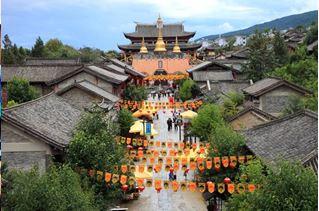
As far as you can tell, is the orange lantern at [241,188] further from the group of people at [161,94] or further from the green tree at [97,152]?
the group of people at [161,94]

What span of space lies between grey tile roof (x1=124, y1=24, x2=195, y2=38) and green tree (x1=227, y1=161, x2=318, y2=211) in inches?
3314

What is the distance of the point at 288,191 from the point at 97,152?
28.4 ft

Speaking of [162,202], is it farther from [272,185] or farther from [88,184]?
[272,185]

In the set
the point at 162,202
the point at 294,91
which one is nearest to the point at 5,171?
the point at 162,202

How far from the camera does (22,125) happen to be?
61.9 ft

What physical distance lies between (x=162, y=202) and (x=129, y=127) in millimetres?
11367

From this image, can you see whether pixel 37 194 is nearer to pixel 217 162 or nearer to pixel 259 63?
pixel 217 162

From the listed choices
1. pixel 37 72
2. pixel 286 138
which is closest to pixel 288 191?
pixel 286 138

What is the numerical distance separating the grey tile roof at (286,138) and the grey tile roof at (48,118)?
7683mm

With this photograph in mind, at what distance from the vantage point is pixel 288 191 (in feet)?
45.1

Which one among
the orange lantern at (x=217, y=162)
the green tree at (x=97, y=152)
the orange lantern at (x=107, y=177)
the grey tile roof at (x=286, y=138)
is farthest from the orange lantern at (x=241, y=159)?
the orange lantern at (x=107, y=177)

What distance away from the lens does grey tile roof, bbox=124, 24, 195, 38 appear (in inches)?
3841

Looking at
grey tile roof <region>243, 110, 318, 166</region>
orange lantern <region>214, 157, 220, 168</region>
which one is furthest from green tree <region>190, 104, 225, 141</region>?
orange lantern <region>214, 157, 220, 168</region>

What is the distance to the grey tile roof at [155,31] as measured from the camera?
97.6 m
